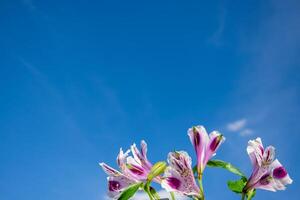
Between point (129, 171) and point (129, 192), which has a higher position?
point (129, 171)

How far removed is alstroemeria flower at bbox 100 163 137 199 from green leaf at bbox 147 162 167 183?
15cm

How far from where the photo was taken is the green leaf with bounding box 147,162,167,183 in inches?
93.3

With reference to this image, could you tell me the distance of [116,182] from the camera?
256 cm

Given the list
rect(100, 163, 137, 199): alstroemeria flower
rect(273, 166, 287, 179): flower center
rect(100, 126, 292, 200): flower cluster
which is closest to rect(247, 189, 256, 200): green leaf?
rect(100, 126, 292, 200): flower cluster

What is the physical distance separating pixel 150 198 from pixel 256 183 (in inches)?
20.7

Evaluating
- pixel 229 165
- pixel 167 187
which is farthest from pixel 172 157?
pixel 229 165

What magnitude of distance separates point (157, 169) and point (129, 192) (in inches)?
6.8

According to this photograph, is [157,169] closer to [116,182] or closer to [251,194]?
[116,182]

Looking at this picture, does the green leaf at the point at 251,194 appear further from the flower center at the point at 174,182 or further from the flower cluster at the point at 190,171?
the flower center at the point at 174,182

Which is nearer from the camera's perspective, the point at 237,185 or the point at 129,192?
the point at 129,192

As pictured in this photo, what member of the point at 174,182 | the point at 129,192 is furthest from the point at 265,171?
the point at 129,192

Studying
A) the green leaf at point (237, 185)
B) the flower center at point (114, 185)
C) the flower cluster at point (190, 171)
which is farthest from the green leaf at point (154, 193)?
the green leaf at point (237, 185)

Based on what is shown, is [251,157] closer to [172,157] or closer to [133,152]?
[172,157]

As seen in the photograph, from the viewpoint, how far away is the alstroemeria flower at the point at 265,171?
92.4 inches
